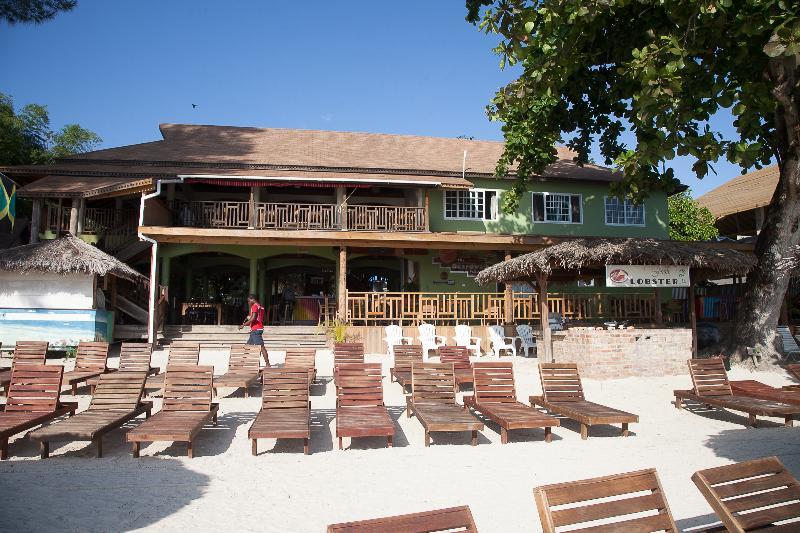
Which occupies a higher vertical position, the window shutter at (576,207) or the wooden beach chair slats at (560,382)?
the window shutter at (576,207)

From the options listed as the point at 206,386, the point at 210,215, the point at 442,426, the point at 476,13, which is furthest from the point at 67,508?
the point at 210,215

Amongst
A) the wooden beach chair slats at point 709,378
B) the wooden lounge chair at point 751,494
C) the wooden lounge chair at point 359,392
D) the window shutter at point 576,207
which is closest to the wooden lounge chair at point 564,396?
the wooden beach chair slats at point 709,378

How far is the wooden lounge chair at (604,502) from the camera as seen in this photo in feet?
8.83

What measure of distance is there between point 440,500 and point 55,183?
1743 centimetres

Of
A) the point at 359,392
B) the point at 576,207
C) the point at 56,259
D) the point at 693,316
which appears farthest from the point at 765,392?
the point at 56,259

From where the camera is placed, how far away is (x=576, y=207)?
2142 centimetres

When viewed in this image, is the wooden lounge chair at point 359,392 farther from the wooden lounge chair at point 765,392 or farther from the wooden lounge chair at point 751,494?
the wooden lounge chair at point 765,392

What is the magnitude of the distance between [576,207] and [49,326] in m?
17.6

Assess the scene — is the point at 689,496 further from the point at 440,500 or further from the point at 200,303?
the point at 200,303

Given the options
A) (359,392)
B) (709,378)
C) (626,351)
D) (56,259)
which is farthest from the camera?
(56,259)

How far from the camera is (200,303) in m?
19.2

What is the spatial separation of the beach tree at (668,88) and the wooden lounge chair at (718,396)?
3178mm

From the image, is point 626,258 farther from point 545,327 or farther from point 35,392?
point 35,392

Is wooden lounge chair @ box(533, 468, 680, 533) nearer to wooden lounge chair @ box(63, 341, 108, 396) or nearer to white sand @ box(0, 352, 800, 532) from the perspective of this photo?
white sand @ box(0, 352, 800, 532)
